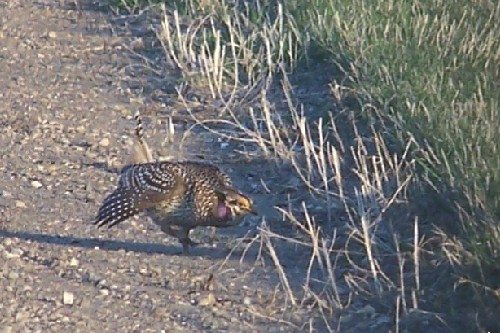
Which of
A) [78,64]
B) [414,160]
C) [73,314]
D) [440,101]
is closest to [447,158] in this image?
[414,160]

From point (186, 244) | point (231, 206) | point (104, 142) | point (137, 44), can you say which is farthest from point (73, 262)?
point (137, 44)

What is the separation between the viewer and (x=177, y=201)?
673 centimetres

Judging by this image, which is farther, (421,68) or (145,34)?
(145,34)

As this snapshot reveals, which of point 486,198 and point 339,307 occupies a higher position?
point 486,198

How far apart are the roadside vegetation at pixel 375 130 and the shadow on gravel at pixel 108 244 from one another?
0.39 metres

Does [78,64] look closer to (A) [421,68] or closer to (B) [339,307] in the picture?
(A) [421,68]

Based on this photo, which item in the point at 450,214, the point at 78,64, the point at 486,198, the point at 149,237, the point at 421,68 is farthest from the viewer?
the point at 78,64

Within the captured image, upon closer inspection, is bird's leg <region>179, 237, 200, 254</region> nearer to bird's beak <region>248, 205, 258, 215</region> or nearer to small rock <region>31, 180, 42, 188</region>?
bird's beak <region>248, 205, 258, 215</region>

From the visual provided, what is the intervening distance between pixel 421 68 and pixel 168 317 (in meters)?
2.56

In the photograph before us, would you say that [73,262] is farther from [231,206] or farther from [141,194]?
[231,206]

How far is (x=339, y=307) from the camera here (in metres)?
5.93

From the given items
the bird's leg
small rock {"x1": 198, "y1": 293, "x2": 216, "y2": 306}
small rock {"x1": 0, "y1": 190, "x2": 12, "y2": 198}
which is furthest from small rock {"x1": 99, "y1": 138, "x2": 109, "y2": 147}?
small rock {"x1": 198, "y1": 293, "x2": 216, "y2": 306}

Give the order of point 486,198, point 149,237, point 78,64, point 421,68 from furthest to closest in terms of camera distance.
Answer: point 78,64 < point 421,68 < point 149,237 < point 486,198

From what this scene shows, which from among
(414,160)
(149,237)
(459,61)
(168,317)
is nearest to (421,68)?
(459,61)
